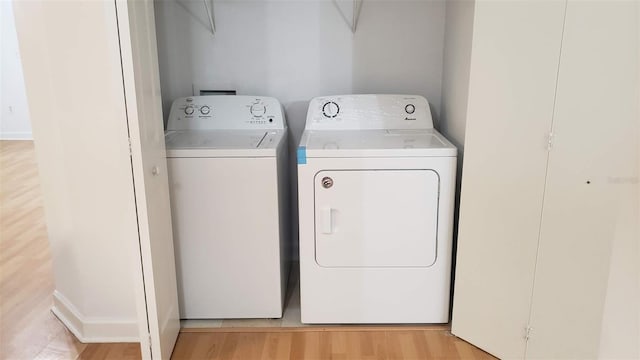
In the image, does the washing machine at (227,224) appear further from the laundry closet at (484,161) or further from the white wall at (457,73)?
the white wall at (457,73)

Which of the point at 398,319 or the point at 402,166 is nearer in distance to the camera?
the point at 402,166

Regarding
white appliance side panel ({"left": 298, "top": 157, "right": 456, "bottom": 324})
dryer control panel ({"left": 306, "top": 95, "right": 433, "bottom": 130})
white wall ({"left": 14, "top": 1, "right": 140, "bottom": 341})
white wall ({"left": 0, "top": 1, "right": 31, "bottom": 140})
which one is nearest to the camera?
white wall ({"left": 14, "top": 1, "right": 140, "bottom": 341})

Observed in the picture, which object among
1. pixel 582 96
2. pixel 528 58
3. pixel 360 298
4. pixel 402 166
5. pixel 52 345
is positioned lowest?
pixel 52 345

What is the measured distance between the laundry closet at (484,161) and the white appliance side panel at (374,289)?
12cm

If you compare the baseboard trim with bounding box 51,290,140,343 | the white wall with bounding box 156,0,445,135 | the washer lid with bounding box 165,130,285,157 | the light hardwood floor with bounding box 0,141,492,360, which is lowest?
the light hardwood floor with bounding box 0,141,492,360

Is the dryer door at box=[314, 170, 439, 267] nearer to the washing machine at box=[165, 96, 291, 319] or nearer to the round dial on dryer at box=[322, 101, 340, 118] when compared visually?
the washing machine at box=[165, 96, 291, 319]

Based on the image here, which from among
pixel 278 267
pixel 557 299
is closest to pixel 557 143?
pixel 557 299

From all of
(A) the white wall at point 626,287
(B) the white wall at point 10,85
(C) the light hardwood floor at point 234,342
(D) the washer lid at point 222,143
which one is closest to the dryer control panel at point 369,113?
(D) the washer lid at point 222,143

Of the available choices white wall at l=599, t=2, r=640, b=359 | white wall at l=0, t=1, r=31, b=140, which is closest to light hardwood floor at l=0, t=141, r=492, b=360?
white wall at l=599, t=2, r=640, b=359

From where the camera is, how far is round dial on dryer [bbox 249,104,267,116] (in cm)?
262

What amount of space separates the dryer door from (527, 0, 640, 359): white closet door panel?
0.51m

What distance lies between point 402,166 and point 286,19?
1.13m

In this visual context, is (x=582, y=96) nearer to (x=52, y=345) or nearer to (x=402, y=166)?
(x=402, y=166)

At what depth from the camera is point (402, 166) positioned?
2.08 metres
